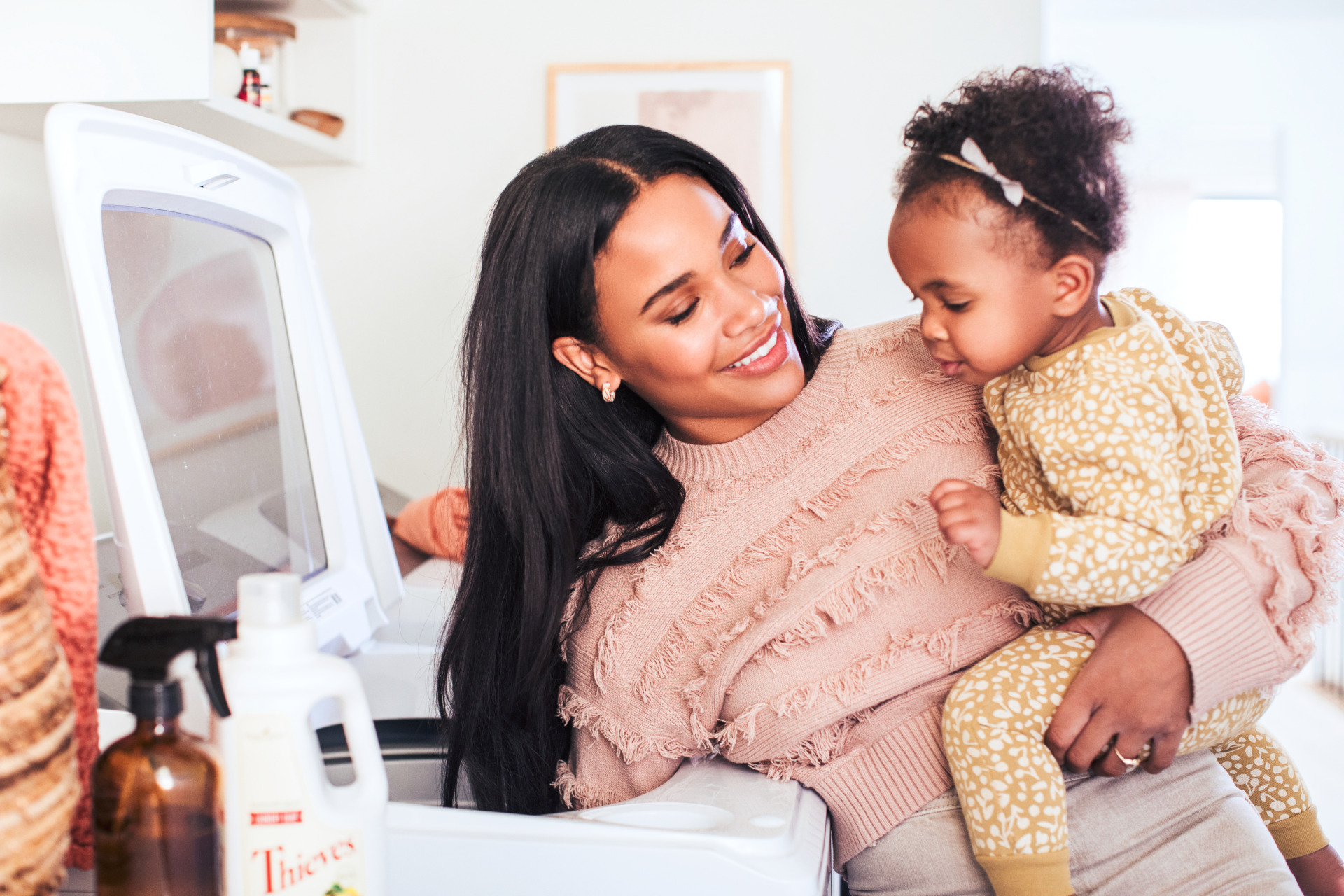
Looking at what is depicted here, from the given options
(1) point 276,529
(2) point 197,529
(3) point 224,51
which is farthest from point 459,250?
(2) point 197,529

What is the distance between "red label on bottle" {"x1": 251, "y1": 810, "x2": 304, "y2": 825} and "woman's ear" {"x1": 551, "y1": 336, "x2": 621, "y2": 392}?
2.42 ft

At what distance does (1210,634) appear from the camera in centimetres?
93

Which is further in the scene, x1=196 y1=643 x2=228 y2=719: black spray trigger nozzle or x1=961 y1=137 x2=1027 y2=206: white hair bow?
x1=961 y1=137 x2=1027 y2=206: white hair bow

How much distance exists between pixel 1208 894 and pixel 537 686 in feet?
2.30

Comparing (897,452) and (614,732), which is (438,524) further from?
(897,452)

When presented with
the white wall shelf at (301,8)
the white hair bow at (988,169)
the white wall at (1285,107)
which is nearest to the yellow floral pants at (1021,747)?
the white hair bow at (988,169)

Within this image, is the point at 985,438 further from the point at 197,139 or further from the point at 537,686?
the point at 197,139

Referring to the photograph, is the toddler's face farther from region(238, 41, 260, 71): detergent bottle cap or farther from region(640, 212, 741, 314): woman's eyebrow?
region(238, 41, 260, 71): detergent bottle cap

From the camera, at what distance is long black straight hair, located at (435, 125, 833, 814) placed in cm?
115

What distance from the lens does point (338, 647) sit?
1.17 metres

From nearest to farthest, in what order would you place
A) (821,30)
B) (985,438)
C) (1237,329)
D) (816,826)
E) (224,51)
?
(816,826)
(985,438)
(224,51)
(821,30)
(1237,329)

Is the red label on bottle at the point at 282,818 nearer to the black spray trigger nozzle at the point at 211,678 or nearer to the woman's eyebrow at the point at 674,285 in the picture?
the black spray trigger nozzle at the point at 211,678

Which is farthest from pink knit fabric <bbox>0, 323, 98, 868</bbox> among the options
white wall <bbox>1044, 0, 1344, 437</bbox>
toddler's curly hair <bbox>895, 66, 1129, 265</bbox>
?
white wall <bbox>1044, 0, 1344, 437</bbox>

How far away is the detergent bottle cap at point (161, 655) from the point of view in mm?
542
